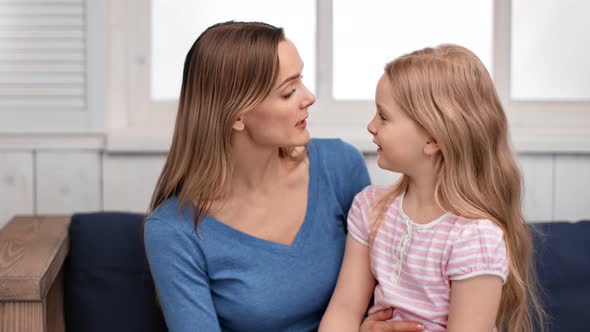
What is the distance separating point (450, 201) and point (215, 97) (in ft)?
1.69

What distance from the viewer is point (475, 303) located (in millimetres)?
1438

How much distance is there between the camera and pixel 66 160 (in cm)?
226

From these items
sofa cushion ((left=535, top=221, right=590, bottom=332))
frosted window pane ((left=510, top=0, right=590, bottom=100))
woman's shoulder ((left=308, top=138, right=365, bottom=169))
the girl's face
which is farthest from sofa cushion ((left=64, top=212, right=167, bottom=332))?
frosted window pane ((left=510, top=0, right=590, bottom=100))

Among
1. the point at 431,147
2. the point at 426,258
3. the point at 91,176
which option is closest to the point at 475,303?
the point at 426,258

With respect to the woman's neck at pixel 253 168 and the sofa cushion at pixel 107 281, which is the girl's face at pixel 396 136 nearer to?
the woman's neck at pixel 253 168

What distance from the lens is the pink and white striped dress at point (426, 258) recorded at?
4.75 feet

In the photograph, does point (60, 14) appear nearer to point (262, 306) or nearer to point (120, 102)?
point (120, 102)

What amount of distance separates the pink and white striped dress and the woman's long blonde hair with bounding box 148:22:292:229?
325 millimetres

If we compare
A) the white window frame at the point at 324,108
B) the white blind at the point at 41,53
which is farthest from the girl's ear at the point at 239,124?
the white blind at the point at 41,53

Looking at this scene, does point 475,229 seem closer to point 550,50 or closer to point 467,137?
point 467,137

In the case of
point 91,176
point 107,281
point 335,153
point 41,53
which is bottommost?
point 107,281

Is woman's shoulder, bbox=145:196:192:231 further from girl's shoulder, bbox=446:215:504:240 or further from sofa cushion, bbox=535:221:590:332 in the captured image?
sofa cushion, bbox=535:221:590:332

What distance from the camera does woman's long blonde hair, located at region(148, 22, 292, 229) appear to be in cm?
162

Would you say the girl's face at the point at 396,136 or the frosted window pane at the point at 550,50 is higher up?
the frosted window pane at the point at 550,50
